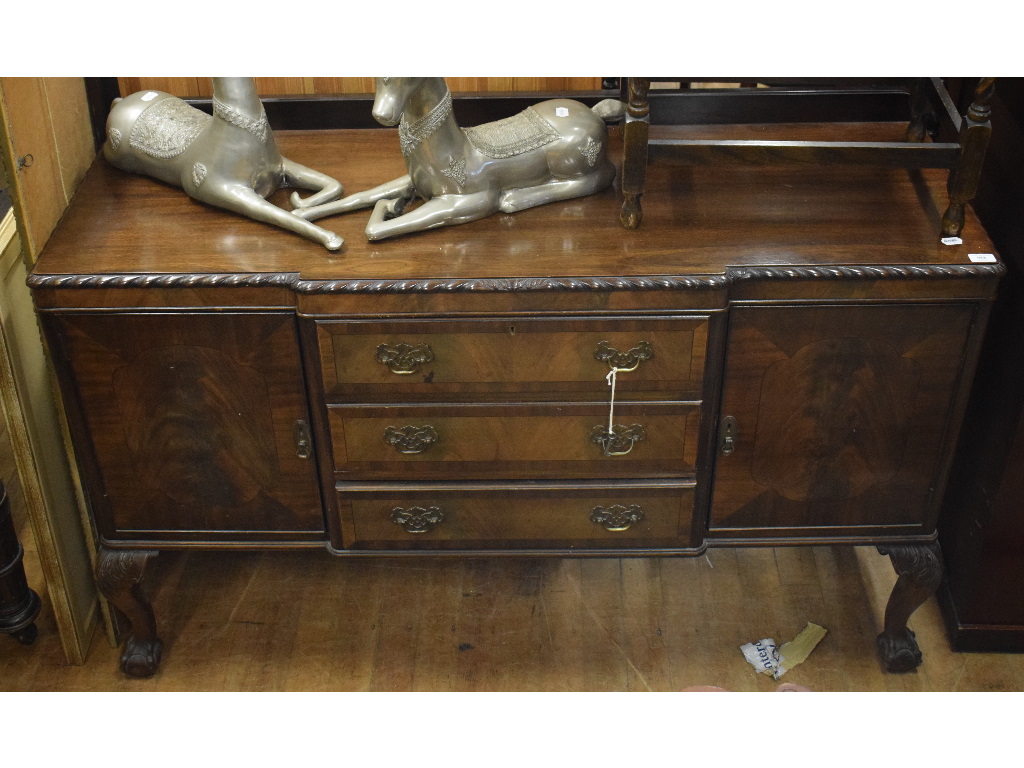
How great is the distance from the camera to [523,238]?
1.63 m

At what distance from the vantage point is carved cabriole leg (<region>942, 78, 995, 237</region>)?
4.99ft

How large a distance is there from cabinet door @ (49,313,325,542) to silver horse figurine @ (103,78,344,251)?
0.19m

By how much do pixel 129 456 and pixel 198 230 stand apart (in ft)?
1.18

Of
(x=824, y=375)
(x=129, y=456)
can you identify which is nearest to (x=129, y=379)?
(x=129, y=456)

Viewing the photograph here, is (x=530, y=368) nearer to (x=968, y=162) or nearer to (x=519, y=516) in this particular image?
(x=519, y=516)

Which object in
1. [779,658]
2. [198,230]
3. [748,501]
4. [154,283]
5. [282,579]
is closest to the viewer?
[154,283]

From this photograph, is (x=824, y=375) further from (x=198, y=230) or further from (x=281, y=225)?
(x=198, y=230)

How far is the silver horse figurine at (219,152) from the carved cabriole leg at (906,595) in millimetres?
1016

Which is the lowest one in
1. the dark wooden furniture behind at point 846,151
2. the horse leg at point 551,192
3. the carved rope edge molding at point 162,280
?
the carved rope edge molding at point 162,280

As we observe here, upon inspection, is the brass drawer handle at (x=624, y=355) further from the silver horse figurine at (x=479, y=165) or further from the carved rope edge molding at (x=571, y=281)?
the silver horse figurine at (x=479, y=165)

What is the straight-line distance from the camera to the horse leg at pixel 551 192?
66.2 inches

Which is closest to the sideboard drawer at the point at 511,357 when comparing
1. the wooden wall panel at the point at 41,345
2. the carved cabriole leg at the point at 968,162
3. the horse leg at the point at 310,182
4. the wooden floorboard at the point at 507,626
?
the horse leg at the point at 310,182

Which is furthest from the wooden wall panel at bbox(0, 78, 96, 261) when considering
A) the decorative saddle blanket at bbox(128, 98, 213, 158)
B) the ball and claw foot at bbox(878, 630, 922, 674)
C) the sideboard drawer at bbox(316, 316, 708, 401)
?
the ball and claw foot at bbox(878, 630, 922, 674)

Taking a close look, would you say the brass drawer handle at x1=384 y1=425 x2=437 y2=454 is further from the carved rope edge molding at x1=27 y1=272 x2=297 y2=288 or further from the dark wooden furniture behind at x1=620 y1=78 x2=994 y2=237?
the dark wooden furniture behind at x1=620 y1=78 x2=994 y2=237
